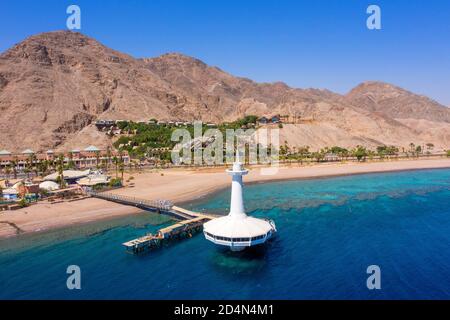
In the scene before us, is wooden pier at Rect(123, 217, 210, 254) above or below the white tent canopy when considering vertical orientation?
below

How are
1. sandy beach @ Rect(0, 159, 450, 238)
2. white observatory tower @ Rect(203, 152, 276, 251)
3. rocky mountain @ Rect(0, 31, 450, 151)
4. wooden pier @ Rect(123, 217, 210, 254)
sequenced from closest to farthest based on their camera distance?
white observatory tower @ Rect(203, 152, 276, 251) → wooden pier @ Rect(123, 217, 210, 254) → sandy beach @ Rect(0, 159, 450, 238) → rocky mountain @ Rect(0, 31, 450, 151)

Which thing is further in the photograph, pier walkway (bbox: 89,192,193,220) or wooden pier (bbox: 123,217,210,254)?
pier walkway (bbox: 89,192,193,220)

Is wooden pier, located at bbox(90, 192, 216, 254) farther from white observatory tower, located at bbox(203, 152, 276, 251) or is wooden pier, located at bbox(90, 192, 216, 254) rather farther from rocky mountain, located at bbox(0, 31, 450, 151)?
rocky mountain, located at bbox(0, 31, 450, 151)

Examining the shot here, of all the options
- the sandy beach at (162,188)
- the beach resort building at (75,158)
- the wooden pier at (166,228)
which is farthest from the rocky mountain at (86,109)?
the wooden pier at (166,228)

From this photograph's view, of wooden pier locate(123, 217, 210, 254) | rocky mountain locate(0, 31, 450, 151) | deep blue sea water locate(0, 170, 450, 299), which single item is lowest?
deep blue sea water locate(0, 170, 450, 299)

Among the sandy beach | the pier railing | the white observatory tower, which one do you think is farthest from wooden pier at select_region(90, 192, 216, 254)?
the white observatory tower
